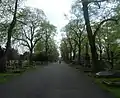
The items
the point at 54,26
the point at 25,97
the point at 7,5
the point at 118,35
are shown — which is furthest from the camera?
the point at 54,26

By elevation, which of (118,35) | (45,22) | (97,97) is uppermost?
(45,22)

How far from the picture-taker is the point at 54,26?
8562 centimetres

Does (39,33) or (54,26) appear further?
(54,26)

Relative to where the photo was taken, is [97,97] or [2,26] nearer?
[97,97]

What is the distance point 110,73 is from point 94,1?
885cm

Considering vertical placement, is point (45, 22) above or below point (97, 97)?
above

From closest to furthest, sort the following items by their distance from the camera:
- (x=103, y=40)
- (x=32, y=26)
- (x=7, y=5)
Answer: (x=7, y=5)
(x=103, y=40)
(x=32, y=26)

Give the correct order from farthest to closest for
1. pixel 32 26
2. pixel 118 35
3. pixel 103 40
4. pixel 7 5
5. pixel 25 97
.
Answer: pixel 32 26 → pixel 103 40 → pixel 118 35 → pixel 7 5 → pixel 25 97

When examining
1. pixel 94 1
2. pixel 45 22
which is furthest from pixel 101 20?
pixel 45 22

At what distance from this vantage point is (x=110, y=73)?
25484 millimetres

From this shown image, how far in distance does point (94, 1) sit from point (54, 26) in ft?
187

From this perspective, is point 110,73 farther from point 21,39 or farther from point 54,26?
point 54,26

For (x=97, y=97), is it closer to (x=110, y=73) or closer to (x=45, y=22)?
(x=110, y=73)

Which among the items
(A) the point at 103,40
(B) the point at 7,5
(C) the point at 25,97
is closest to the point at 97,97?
(C) the point at 25,97
